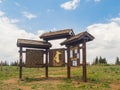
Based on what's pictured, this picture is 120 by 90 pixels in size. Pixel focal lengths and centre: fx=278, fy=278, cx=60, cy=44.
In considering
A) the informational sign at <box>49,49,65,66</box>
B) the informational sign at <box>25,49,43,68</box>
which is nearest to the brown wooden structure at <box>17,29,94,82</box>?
the informational sign at <box>49,49,65,66</box>

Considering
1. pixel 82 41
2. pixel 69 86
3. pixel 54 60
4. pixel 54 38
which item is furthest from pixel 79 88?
pixel 54 38

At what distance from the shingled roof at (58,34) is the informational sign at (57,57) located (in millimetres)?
1447

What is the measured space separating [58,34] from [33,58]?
328 cm

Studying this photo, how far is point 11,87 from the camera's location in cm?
2078

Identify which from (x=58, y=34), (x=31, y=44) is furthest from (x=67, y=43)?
(x=31, y=44)

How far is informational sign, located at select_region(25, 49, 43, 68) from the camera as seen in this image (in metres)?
26.1

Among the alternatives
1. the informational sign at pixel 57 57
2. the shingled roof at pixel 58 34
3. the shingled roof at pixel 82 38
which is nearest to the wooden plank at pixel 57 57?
the informational sign at pixel 57 57

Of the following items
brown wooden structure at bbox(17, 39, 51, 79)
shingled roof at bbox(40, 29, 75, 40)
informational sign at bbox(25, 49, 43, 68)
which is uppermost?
shingled roof at bbox(40, 29, 75, 40)

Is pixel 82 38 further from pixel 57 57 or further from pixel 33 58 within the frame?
pixel 33 58

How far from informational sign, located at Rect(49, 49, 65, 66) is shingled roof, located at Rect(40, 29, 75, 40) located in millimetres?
1447

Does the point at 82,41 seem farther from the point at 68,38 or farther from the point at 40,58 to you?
the point at 40,58

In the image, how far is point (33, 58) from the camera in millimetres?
26250

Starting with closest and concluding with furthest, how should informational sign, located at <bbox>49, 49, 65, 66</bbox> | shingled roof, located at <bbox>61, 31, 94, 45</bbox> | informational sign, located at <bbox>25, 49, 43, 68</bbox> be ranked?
shingled roof, located at <bbox>61, 31, 94, 45</bbox>
informational sign, located at <bbox>49, 49, 65, 66</bbox>
informational sign, located at <bbox>25, 49, 43, 68</bbox>

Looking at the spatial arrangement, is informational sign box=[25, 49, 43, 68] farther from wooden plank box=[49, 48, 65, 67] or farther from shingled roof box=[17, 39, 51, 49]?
wooden plank box=[49, 48, 65, 67]
